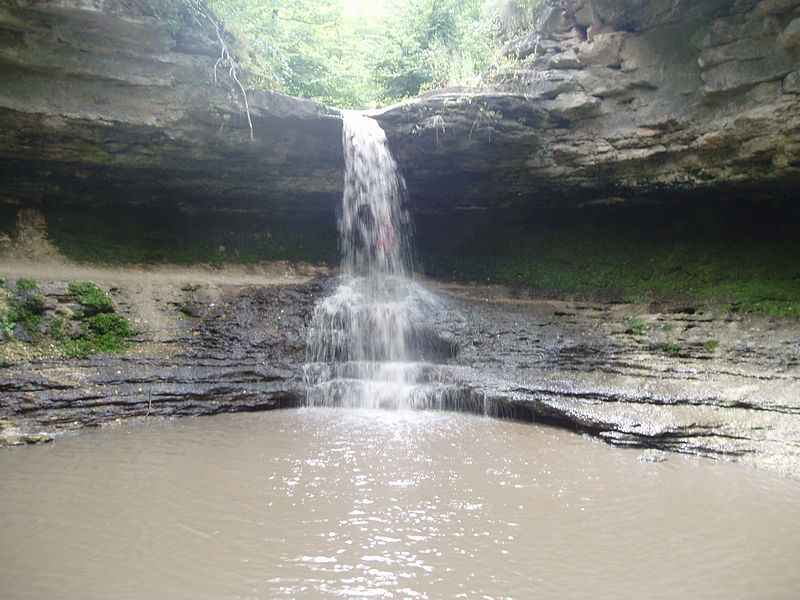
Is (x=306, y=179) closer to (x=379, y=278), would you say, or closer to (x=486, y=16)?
(x=379, y=278)

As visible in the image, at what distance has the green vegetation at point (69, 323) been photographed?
5617mm

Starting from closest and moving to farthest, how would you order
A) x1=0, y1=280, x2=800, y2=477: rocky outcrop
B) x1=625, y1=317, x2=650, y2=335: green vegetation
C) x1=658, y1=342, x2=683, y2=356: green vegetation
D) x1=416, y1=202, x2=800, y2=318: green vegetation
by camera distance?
x1=0, y1=280, x2=800, y2=477: rocky outcrop, x1=658, y1=342, x2=683, y2=356: green vegetation, x1=625, y1=317, x2=650, y2=335: green vegetation, x1=416, y1=202, x2=800, y2=318: green vegetation

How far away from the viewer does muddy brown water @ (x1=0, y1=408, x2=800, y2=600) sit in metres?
2.19

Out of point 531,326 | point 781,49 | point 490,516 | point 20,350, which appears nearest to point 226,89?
point 20,350

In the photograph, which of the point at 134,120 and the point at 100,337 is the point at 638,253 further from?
the point at 100,337

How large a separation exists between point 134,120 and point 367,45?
620 centimetres

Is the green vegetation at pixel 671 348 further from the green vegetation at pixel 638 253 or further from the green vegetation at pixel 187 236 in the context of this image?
the green vegetation at pixel 187 236

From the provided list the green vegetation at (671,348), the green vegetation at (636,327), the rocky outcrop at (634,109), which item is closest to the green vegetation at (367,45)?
the rocky outcrop at (634,109)

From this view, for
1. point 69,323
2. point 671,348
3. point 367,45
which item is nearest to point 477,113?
point 671,348

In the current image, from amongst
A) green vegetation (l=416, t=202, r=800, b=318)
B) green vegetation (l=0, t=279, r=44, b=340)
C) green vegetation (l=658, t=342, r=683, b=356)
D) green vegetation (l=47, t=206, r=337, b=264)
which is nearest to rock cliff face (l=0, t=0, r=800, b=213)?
green vegetation (l=47, t=206, r=337, b=264)

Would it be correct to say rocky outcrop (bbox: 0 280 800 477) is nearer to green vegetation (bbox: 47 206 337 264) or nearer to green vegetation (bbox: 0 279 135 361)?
green vegetation (bbox: 0 279 135 361)

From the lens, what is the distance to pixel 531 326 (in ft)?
22.6

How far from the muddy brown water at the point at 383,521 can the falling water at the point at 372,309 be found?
1455mm

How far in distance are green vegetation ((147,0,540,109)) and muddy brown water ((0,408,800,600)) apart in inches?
208
